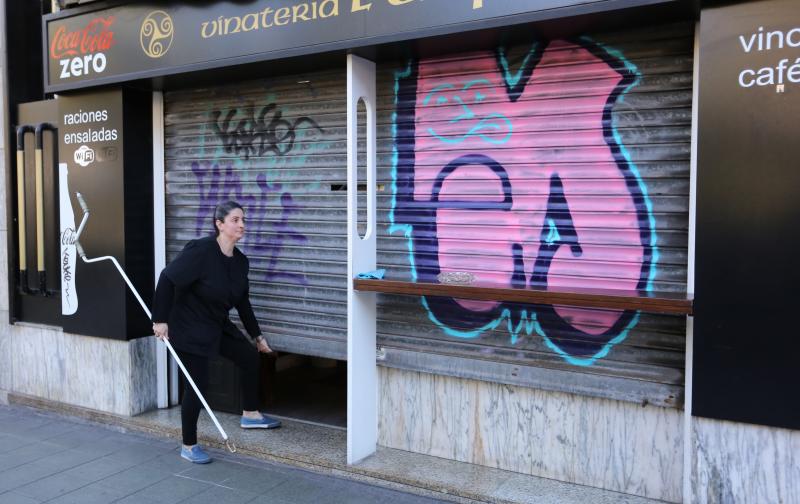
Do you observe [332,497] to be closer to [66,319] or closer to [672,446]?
[672,446]

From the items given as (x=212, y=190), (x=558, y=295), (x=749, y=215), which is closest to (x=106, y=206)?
(x=212, y=190)

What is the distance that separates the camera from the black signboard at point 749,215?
3256 mm

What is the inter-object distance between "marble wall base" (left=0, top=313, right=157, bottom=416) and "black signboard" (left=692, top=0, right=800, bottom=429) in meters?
4.60

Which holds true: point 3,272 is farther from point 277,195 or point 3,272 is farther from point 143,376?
point 277,195

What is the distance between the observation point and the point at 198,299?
4.97 m

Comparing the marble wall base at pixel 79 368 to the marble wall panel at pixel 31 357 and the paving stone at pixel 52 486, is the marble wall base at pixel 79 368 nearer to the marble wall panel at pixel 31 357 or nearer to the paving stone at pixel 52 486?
the marble wall panel at pixel 31 357

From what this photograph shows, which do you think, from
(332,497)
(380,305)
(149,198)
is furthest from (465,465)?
(149,198)

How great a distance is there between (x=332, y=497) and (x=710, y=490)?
227 cm

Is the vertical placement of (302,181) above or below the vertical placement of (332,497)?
above

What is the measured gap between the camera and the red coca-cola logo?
5.79m

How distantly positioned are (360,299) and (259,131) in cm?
186

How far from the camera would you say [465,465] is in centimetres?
461

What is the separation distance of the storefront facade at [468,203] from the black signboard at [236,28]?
2cm

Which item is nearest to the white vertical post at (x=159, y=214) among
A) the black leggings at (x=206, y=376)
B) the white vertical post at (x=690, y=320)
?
the black leggings at (x=206, y=376)
